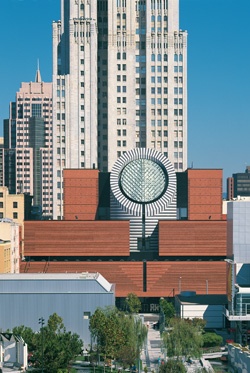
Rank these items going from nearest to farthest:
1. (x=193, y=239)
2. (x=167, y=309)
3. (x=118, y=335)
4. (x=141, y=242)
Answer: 1. (x=118, y=335)
2. (x=167, y=309)
3. (x=193, y=239)
4. (x=141, y=242)

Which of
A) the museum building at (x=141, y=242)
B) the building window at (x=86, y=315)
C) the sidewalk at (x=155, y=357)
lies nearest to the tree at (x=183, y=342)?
the sidewalk at (x=155, y=357)

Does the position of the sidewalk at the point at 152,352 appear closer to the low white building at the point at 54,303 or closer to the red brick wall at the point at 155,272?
the low white building at the point at 54,303

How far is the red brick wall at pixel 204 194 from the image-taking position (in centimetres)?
18238

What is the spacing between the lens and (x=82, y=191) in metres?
184

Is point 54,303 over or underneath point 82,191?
underneath

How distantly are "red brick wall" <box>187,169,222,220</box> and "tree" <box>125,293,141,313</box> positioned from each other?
26.5 metres

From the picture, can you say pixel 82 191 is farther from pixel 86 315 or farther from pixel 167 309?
pixel 86 315

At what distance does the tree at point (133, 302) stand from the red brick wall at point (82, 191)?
83.2 ft

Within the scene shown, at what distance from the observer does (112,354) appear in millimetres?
110312

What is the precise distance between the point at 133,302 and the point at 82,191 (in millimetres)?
32243

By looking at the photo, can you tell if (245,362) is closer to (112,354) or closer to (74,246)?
(112,354)

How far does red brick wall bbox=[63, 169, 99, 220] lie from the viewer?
184 metres

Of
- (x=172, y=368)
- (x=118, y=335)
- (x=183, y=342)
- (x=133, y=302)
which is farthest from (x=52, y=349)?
(x=133, y=302)

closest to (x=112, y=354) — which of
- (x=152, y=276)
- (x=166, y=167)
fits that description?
(x=152, y=276)
